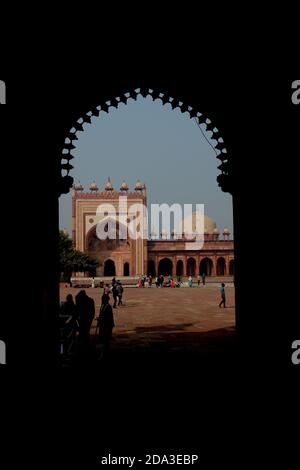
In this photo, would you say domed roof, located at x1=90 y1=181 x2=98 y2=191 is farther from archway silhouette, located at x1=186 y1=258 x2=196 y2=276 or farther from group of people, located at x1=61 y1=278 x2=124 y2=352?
group of people, located at x1=61 y1=278 x2=124 y2=352

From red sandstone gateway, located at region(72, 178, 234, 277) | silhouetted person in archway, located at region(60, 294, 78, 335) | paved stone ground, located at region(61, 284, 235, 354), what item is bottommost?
paved stone ground, located at region(61, 284, 235, 354)

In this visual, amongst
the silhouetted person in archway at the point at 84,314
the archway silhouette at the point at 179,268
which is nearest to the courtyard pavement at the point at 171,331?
the silhouetted person in archway at the point at 84,314

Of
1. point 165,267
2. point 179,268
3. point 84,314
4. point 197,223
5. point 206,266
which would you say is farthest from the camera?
point 197,223

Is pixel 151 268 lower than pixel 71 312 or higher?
higher

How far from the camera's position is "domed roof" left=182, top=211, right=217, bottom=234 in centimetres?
5112

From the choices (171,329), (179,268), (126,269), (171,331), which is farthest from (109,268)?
(171,331)

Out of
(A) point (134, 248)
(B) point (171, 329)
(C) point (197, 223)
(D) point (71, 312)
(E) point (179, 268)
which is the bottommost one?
(B) point (171, 329)

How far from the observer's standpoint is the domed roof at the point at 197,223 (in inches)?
2013

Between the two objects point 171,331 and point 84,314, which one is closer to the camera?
point 84,314

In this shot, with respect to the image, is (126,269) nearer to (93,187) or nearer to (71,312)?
(93,187)

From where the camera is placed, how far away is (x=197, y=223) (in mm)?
51281

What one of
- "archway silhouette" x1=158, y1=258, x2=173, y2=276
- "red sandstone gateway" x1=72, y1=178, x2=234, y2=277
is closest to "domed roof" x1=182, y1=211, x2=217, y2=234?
"red sandstone gateway" x1=72, y1=178, x2=234, y2=277

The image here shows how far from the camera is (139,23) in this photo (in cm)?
575

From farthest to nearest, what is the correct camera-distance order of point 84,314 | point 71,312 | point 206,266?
Answer: point 206,266 → point 71,312 → point 84,314
